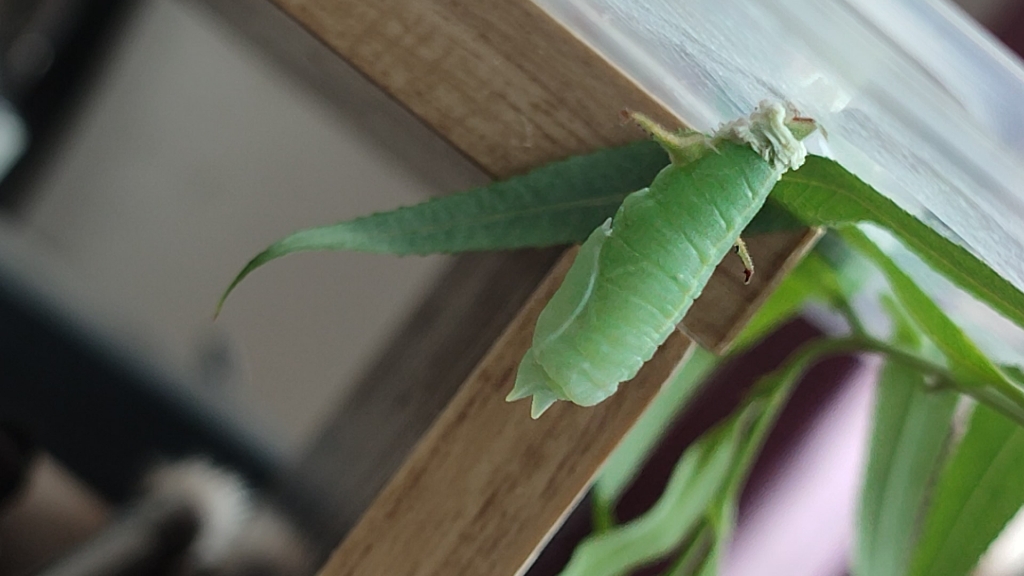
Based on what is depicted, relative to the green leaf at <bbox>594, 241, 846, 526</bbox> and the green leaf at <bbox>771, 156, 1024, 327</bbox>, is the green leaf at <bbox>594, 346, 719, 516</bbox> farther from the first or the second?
the green leaf at <bbox>771, 156, 1024, 327</bbox>

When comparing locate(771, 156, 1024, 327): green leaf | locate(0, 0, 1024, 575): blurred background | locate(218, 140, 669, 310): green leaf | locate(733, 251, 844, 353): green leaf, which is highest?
locate(771, 156, 1024, 327): green leaf

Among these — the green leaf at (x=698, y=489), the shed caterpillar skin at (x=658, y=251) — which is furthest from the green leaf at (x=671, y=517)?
the shed caterpillar skin at (x=658, y=251)

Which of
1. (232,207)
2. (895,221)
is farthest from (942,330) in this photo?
(232,207)

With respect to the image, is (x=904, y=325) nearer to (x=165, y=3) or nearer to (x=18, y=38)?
(x=165, y=3)

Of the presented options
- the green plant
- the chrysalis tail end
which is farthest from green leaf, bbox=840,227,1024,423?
the chrysalis tail end

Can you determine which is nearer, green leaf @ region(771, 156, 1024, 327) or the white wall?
green leaf @ region(771, 156, 1024, 327)

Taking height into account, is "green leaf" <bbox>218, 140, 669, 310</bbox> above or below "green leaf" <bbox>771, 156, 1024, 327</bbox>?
below

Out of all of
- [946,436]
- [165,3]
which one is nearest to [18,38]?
[165,3]
